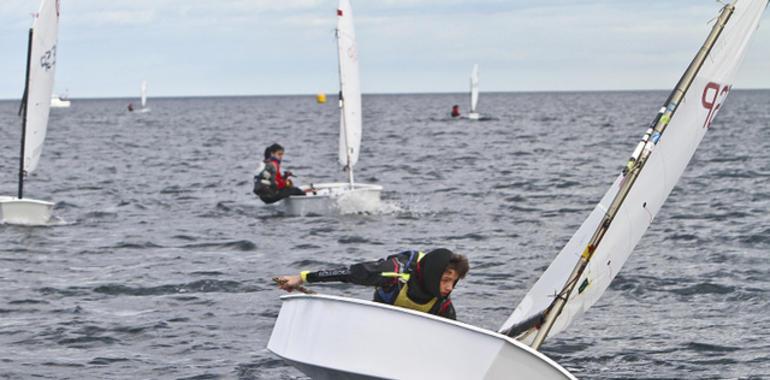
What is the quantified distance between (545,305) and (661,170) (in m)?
1.22

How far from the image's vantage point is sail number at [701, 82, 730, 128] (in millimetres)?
7984

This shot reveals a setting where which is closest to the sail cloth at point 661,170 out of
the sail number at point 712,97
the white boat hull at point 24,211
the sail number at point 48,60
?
the sail number at point 712,97

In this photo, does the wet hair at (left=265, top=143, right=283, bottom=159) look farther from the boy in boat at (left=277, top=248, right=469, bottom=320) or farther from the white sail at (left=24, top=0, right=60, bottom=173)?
the boy in boat at (left=277, top=248, right=469, bottom=320)

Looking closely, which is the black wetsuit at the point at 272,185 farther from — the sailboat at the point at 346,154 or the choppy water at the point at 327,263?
the choppy water at the point at 327,263

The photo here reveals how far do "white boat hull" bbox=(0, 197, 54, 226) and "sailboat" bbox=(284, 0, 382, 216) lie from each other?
4243mm

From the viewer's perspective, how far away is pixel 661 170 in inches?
320

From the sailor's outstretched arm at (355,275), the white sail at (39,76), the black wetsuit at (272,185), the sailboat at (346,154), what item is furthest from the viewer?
the sailboat at (346,154)

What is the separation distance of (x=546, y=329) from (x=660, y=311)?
5.92 meters

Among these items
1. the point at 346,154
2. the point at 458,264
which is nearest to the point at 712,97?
the point at 458,264

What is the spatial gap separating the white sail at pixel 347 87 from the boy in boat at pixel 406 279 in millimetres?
16688

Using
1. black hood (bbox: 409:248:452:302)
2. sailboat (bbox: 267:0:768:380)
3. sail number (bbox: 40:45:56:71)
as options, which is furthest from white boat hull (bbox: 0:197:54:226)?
black hood (bbox: 409:248:452:302)

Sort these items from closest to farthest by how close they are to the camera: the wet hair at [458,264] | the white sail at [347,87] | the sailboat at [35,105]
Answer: the wet hair at [458,264] < the sailboat at [35,105] < the white sail at [347,87]

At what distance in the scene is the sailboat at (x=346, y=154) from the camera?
72.5 ft

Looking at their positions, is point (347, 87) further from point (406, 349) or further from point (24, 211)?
point (406, 349)
